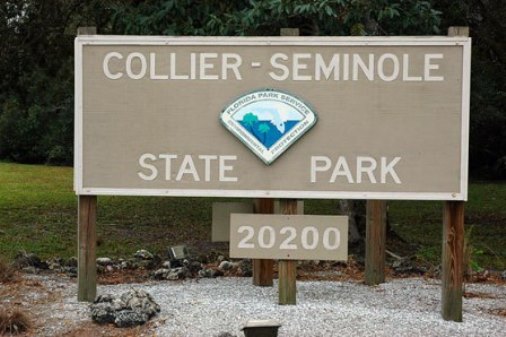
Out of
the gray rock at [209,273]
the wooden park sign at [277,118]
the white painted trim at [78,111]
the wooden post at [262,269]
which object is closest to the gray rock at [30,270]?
the gray rock at [209,273]

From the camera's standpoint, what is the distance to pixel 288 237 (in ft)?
22.1

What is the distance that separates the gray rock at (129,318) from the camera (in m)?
6.00

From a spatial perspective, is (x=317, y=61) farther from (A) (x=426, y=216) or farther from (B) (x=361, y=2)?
(A) (x=426, y=216)

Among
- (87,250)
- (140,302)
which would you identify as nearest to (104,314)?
(140,302)

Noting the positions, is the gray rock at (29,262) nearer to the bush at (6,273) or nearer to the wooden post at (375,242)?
the bush at (6,273)

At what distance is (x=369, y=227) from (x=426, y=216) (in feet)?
30.9

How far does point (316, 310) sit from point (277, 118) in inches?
60.3

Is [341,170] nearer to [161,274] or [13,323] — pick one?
[161,274]

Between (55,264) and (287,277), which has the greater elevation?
(287,277)

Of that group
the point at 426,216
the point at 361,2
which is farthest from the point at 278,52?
the point at 426,216

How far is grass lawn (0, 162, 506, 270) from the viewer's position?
12133 millimetres

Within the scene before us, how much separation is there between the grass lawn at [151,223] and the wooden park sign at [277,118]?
12.3 feet

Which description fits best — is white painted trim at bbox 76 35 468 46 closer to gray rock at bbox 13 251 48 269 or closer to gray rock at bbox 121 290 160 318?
gray rock at bbox 121 290 160 318

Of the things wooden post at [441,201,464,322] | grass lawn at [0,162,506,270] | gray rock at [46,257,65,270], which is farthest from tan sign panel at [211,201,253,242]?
grass lawn at [0,162,506,270]
